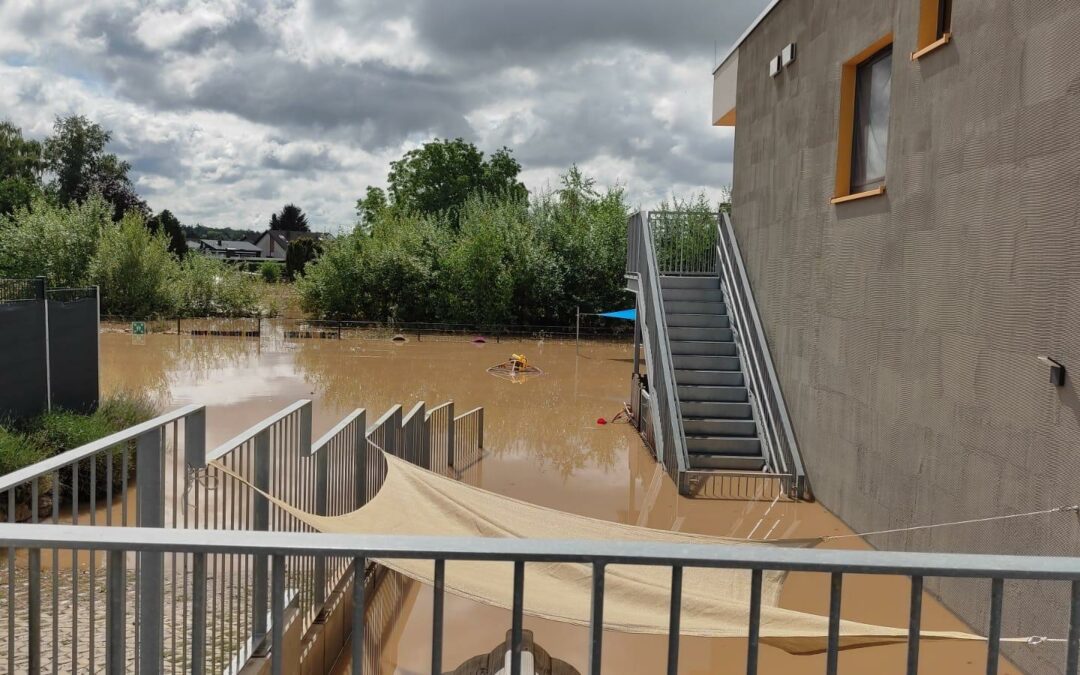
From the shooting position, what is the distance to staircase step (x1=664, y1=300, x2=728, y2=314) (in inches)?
529

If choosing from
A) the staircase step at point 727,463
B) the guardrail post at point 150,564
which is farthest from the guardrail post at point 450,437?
the guardrail post at point 150,564

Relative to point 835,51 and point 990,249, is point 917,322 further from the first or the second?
point 835,51

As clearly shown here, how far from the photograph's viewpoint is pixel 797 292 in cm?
1092

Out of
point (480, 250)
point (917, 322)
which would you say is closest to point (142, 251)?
point (480, 250)

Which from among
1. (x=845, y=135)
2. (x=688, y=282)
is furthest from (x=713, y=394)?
(x=845, y=135)

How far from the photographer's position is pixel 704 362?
12.5 metres

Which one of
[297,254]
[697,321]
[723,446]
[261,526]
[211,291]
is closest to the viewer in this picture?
[261,526]

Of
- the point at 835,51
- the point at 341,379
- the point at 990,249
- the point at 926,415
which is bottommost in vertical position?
the point at 341,379

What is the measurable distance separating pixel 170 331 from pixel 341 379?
1198 centimetres

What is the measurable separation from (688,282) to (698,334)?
1385 mm

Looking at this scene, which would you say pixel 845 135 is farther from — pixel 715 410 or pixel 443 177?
pixel 443 177

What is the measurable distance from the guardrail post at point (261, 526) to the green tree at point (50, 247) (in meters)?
31.8

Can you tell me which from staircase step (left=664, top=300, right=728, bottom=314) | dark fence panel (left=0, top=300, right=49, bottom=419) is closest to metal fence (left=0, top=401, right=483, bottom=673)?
dark fence panel (left=0, top=300, right=49, bottom=419)

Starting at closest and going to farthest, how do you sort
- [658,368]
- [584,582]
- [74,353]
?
[584,582] < [658,368] < [74,353]
